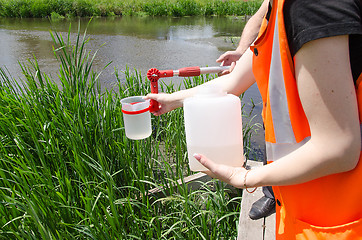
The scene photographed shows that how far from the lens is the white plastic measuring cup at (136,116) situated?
1.35 m

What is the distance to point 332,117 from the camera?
0.66m

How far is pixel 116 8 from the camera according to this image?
1705 centimetres

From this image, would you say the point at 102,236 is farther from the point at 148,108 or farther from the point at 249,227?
the point at 249,227

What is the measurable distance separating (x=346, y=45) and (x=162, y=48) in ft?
23.8

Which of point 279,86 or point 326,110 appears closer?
point 326,110

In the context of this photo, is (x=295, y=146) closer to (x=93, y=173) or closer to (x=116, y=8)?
(x=93, y=173)

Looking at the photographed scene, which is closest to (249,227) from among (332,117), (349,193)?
(349,193)

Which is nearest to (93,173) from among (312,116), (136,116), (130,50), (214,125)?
(136,116)

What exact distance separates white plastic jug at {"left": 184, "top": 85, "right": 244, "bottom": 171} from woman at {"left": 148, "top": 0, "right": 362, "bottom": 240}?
0.10m

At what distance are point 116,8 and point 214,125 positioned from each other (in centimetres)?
1752

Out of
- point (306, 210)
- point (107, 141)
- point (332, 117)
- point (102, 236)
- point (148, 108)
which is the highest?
point (332, 117)

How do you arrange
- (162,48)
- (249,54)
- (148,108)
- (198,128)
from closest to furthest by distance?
(198,128), (249,54), (148,108), (162,48)

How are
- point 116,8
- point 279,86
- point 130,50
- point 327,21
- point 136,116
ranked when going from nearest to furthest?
point 327,21, point 279,86, point 136,116, point 130,50, point 116,8

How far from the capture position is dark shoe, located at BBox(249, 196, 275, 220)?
1.74 meters
